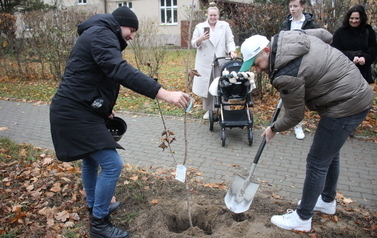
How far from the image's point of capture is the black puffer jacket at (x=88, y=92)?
238cm

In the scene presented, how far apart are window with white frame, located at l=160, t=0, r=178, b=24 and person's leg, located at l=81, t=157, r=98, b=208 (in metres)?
25.7

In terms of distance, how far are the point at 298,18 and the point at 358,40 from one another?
3.24 feet

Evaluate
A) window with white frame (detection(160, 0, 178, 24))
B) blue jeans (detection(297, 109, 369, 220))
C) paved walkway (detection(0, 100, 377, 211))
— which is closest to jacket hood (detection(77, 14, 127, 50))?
blue jeans (detection(297, 109, 369, 220))

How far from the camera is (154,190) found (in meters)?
3.89

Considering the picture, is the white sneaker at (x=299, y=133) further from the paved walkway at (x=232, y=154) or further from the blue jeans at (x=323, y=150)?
the blue jeans at (x=323, y=150)

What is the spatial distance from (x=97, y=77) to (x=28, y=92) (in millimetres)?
8611

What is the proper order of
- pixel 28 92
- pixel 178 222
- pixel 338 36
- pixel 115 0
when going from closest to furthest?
pixel 178 222 < pixel 338 36 < pixel 28 92 < pixel 115 0

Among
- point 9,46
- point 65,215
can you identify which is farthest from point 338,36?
point 9,46

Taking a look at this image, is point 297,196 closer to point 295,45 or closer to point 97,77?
point 295,45

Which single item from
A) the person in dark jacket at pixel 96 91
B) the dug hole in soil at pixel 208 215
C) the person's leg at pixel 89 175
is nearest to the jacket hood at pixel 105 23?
the person in dark jacket at pixel 96 91

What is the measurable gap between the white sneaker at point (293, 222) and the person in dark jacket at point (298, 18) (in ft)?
10.8

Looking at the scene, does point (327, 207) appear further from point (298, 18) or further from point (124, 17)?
point (298, 18)

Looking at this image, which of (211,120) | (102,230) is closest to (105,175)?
(102,230)

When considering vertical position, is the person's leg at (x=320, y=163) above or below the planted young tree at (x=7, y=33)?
below
